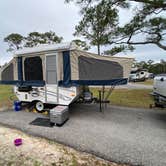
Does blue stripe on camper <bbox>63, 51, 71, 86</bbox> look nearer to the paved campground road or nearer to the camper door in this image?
the camper door

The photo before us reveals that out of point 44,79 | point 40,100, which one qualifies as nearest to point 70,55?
point 44,79

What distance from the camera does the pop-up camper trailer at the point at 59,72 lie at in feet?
14.8

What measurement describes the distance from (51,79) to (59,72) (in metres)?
→ 0.44

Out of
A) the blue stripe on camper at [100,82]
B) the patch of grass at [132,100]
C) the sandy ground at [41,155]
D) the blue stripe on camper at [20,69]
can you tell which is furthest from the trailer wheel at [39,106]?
the patch of grass at [132,100]

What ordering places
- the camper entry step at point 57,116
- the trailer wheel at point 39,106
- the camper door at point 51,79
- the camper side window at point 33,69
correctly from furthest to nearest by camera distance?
the trailer wheel at point 39,106, the camper side window at point 33,69, the camper door at point 51,79, the camper entry step at point 57,116

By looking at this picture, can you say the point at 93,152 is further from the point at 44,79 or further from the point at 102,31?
the point at 102,31

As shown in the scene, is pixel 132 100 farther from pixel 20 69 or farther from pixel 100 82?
pixel 20 69

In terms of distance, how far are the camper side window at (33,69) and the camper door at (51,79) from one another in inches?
12.6

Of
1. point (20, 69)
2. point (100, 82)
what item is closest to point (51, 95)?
point (20, 69)

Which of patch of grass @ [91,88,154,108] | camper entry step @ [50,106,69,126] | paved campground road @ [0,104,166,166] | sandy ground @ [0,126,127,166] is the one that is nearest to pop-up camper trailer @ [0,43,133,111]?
camper entry step @ [50,106,69,126]

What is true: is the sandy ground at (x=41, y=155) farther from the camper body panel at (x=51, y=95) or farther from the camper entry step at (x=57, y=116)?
the camper body panel at (x=51, y=95)

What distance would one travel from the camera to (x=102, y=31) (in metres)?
8.55

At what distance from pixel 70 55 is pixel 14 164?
348cm

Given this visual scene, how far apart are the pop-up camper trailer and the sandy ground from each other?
1970 millimetres
